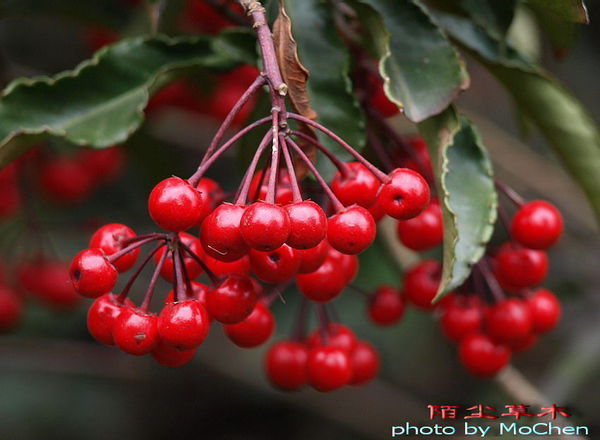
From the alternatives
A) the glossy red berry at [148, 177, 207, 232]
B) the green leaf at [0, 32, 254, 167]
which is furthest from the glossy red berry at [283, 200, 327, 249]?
the green leaf at [0, 32, 254, 167]

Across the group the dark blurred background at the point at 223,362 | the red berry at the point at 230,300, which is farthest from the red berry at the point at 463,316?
the dark blurred background at the point at 223,362

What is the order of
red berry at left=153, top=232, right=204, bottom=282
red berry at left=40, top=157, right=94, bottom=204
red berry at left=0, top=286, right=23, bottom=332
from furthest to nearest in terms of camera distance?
red berry at left=40, top=157, right=94, bottom=204 → red berry at left=0, top=286, right=23, bottom=332 → red berry at left=153, top=232, right=204, bottom=282

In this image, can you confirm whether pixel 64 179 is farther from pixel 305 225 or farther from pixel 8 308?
pixel 305 225

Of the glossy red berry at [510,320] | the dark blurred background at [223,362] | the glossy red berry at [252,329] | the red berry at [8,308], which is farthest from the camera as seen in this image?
the dark blurred background at [223,362]

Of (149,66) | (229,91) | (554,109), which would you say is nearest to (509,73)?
(554,109)

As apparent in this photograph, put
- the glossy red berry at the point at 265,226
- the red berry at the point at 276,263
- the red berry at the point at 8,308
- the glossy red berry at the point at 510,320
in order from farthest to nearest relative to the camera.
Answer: the red berry at the point at 8,308, the glossy red berry at the point at 510,320, the red berry at the point at 276,263, the glossy red berry at the point at 265,226

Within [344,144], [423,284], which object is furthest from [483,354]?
[344,144]

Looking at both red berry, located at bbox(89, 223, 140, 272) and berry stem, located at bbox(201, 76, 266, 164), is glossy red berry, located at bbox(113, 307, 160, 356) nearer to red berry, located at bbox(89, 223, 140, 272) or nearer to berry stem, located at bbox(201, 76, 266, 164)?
red berry, located at bbox(89, 223, 140, 272)

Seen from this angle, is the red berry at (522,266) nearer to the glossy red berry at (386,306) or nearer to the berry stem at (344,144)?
the glossy red berry at (386,306)
